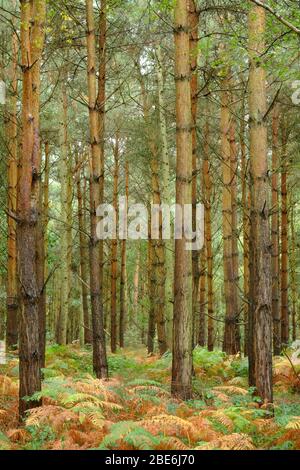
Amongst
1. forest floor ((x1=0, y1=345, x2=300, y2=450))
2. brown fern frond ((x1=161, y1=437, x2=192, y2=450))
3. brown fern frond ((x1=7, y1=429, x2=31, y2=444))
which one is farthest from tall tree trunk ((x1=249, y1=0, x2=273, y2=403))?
brown fern frond ((x1=7, y1=429, x2=31, y2=444))

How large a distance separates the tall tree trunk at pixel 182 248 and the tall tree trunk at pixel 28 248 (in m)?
2.14

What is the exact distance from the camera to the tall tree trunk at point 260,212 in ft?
20.5

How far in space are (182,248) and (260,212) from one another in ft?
3.90

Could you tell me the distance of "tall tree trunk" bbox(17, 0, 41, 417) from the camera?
5211mm

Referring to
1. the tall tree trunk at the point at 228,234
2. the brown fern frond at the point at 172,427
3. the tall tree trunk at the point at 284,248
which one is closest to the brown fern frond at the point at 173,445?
the brown fern frond at the point at 172,427

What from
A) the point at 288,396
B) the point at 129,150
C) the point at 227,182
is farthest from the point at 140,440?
the point at 129,150

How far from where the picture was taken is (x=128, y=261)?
2783 centimetres

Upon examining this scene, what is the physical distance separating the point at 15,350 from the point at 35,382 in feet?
22.6

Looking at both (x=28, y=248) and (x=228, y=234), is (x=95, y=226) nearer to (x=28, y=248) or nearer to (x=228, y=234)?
(x=28, y=248)

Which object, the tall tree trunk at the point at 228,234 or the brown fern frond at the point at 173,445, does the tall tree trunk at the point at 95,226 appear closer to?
the brown fern frond at the point at 173,445

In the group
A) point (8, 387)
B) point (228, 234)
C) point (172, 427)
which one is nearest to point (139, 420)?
point (172, 427)

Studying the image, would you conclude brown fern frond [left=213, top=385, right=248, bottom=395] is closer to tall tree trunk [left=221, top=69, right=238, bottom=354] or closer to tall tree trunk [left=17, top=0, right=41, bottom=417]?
tall tree trunk [left=221, top=69, right=238, bottom=354]
